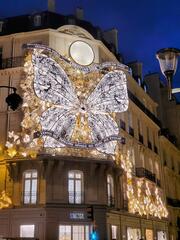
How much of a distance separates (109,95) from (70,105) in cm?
289

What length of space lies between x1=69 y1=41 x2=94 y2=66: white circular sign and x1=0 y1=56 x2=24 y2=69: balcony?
3.21 metres

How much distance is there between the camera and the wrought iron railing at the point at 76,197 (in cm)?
2317

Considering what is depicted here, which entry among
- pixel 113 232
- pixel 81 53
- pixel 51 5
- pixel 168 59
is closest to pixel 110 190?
pixel 113 232

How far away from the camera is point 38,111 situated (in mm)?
23188

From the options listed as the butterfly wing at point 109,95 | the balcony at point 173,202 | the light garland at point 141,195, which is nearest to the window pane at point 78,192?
the light garland at point 141,195

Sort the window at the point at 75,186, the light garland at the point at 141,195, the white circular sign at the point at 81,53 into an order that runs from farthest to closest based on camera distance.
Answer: the light garland at the point at 141,195, the white circular sign at the point at 81,53, the window at the point at 75,186

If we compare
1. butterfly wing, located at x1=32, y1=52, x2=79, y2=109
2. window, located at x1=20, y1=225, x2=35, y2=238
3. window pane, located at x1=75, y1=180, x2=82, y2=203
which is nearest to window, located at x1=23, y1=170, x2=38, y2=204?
window, located at x1=20, y1=225, x2=35, y2=238

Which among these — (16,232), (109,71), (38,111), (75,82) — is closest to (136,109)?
(109,71)

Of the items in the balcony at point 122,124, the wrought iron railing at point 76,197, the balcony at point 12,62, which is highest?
the balcony at point 12,62

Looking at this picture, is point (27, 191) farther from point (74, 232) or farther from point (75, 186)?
point (74, 232)

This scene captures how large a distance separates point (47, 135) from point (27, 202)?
395cm

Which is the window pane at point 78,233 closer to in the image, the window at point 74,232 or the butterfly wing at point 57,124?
the window at point 74,232

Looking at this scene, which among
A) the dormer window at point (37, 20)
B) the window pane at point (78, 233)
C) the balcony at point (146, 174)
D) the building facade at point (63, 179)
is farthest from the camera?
the balcony at point (146, 174)

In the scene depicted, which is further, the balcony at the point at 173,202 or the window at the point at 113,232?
the balcony at the point at 173,202
